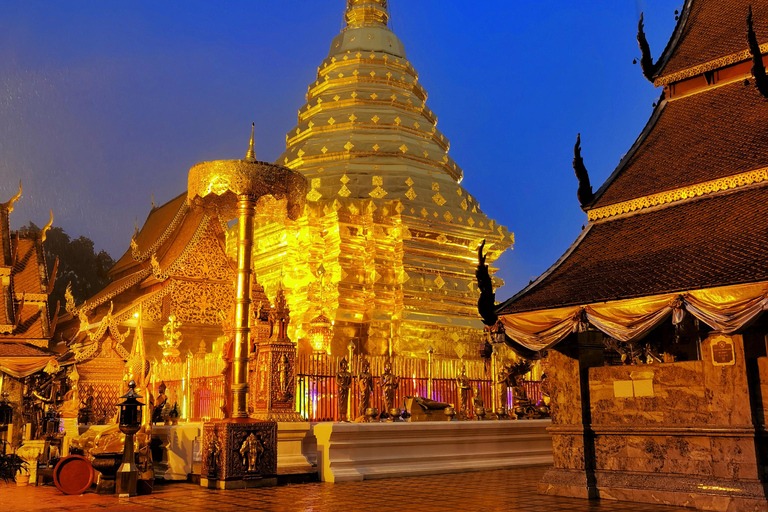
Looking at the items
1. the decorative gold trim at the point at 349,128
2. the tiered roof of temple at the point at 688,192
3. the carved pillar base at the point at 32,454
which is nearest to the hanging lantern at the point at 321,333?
the carved pillar base at the point at 32,454

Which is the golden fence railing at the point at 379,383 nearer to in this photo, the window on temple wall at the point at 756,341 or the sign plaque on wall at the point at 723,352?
the sign plaque on wall at the point at 723,352

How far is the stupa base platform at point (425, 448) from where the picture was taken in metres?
9.95

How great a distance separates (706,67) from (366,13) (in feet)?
56.1

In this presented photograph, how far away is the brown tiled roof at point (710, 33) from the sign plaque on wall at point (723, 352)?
383cm

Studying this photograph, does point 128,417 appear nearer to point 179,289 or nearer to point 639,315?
point 639,315

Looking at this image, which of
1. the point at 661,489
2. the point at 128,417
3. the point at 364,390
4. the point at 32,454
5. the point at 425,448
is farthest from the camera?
the point at 364,390

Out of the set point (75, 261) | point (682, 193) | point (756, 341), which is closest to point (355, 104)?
point (682, 193)

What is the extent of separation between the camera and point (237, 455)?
9.26m

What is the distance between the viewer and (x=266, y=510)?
277 inches

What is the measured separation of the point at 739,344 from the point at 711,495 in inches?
57.3

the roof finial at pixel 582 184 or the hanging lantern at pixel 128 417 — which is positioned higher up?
the roof finial at pixel 582 184

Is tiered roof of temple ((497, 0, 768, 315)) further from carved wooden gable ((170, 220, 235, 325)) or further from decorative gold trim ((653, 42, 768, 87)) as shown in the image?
carved wooden gable ((170, 220, 235, 325))

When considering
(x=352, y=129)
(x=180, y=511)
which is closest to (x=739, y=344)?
(x=180, y=511)

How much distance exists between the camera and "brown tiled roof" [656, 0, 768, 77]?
369 inches
